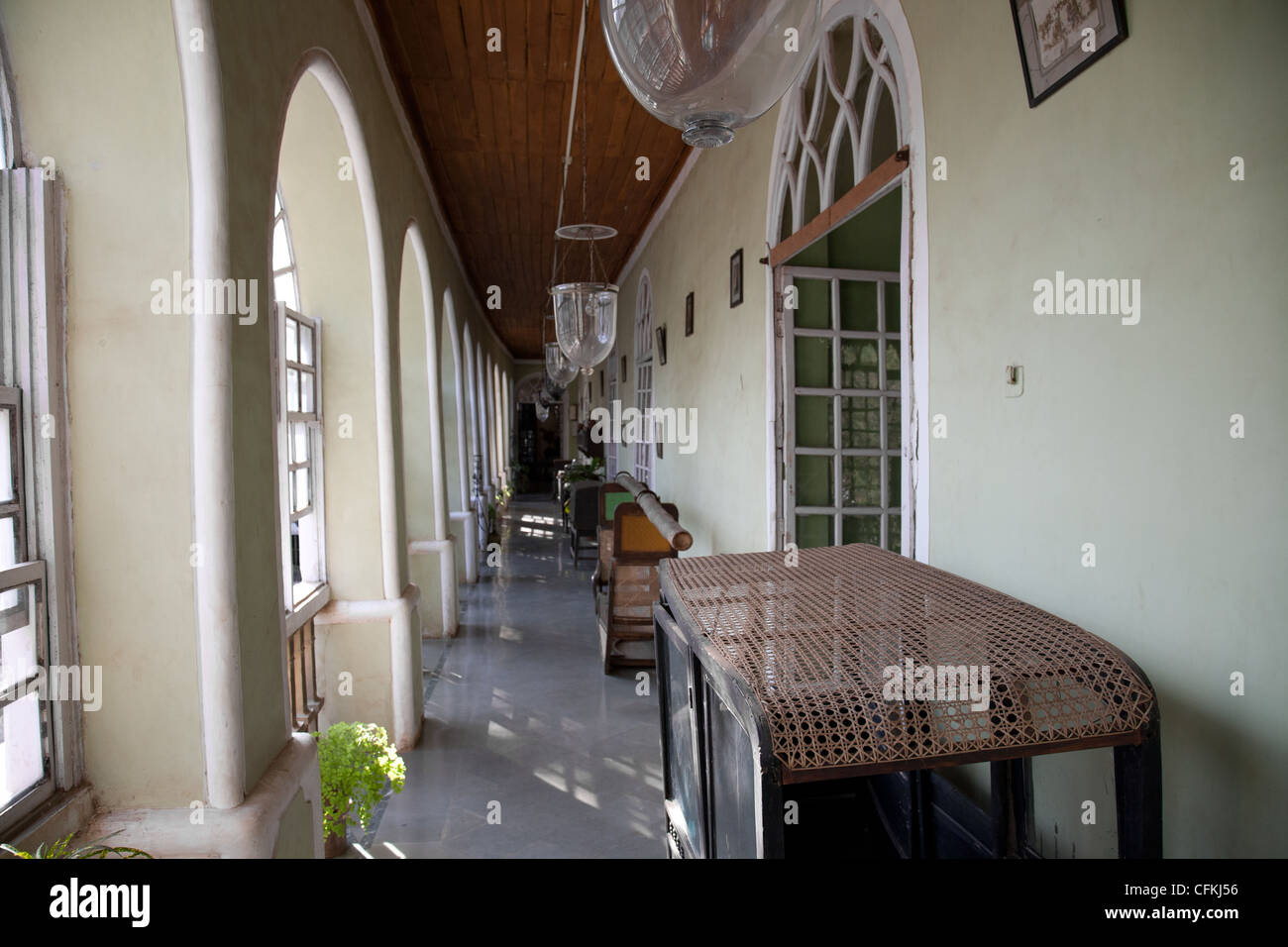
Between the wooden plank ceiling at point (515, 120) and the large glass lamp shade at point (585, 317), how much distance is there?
47.0 inches

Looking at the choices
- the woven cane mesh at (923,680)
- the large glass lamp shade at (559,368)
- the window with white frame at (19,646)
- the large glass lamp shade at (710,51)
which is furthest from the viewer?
the large glass lamp shade at (559,368)

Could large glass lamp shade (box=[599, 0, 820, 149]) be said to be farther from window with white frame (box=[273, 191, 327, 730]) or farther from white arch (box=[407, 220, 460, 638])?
white arch (box=[407, 220, 460, 638])

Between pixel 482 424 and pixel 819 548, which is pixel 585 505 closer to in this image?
pixel 482 424

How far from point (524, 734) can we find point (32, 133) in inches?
125

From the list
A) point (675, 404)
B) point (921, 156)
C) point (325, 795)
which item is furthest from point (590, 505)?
point (921, 156)

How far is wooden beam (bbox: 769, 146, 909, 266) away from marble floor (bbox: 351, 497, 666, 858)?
241 centimetres

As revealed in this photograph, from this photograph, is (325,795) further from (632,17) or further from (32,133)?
(632,17)

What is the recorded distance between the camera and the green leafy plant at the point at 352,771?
2600 millimetres

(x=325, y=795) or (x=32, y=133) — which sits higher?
(x=32, y=133)

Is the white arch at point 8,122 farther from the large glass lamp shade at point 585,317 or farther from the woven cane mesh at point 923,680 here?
the large glass lamp shade at point 585,317

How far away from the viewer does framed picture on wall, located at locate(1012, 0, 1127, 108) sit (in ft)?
4.89

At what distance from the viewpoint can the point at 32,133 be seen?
5.16 feet

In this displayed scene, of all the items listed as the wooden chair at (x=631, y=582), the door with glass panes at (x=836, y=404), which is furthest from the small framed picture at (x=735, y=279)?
the wooden chair at (x=631, y=582)
